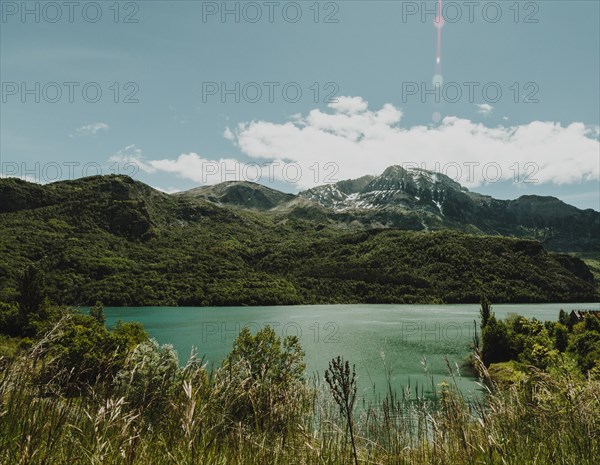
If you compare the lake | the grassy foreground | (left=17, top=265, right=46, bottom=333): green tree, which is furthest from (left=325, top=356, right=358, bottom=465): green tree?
(left=17, top=265, right=46, bottom=333): green tree

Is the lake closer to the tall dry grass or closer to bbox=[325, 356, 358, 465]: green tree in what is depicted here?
the tall dry grass

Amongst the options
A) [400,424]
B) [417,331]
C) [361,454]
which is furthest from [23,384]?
[417,331]

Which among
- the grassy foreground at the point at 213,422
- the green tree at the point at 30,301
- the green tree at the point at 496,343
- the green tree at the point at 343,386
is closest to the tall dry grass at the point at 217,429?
the grassy foreground at the point at 213,422

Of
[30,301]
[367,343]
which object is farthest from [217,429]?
[367,343]

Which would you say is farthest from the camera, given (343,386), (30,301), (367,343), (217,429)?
(367,343)

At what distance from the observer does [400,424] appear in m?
4.73

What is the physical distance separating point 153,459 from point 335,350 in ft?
204

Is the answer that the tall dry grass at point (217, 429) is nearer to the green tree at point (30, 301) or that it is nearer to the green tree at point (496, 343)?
the green tree at point (496, 343)

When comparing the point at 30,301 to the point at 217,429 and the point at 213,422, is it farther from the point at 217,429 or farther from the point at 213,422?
the point at 213,422

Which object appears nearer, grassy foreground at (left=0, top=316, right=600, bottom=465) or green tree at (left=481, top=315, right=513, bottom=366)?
grassy foreground at (left=0, top=316, right=600, bottom=465)

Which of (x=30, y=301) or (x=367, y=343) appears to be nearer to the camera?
(x=30, y=301)

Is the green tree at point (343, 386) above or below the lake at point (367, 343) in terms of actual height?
above

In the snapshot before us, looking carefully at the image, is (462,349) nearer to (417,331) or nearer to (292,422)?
(417,331)

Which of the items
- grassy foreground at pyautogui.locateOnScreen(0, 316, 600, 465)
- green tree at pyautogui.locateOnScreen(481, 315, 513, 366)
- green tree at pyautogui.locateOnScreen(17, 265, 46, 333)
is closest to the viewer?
grassy foreground at pyautogui.locateOnScreen(0, 316, 600, 465)
